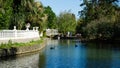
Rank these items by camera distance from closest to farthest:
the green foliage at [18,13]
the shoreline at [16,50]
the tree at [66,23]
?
the shoreline at [16,50], the green foliage at [18,13], the tree at [66,23]

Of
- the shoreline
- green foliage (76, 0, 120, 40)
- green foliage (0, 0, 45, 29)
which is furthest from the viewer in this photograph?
green foliage (76, 0, 120, 40)

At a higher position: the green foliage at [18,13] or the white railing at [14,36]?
the green foliage at [18,13]

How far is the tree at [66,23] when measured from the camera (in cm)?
11862

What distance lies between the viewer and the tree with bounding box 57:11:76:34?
119 m

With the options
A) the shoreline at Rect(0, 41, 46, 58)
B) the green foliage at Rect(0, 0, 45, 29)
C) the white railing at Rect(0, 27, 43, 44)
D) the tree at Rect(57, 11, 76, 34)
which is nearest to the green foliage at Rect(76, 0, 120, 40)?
the tree at Rect(57, 11, 76, 34)

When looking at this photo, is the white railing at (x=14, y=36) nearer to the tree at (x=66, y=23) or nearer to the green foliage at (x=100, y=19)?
the green foliage at (x=100, y=19)

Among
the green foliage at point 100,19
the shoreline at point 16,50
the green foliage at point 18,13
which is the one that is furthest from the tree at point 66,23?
the shoreline at point 16,50

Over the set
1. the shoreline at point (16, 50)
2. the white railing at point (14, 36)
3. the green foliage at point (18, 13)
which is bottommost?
the shoreline at point (16, 50)

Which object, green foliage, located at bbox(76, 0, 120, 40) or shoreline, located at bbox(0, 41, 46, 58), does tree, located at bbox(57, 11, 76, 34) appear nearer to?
green foliage, located at bbox(76, 0, 120, 40)

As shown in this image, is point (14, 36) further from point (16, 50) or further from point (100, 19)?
point (100, 19)

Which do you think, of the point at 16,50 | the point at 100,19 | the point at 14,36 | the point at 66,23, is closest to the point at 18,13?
the point at 14,36

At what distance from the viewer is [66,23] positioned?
395 ft

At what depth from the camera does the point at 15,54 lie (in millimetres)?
35469

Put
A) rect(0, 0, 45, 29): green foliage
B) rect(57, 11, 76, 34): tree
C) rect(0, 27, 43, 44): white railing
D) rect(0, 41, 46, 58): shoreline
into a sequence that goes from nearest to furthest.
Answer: rect(0, 41, 46, 58): shoreline, rect(0, 0, 45, 29): green foliage, rect(0, 27, 43, 44): white railing, rect(57, 11, 76, 34): tree
